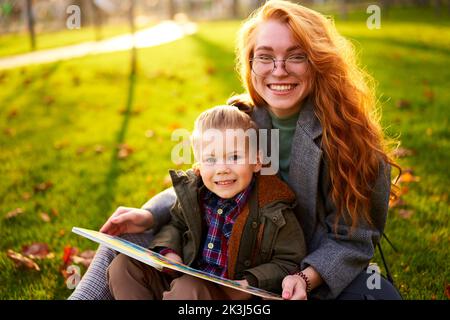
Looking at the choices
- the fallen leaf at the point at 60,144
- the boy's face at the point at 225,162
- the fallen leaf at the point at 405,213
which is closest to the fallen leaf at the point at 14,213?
the fallen leaf at the point at 60,144

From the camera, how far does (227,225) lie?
234 cm

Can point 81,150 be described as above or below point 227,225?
below

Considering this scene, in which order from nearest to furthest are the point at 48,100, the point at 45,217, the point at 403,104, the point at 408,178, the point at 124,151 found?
1. the point at 45,217
2. the point at 408,178
3. the point at 124,151
4. the point at 403,104
5. the point at 48,100

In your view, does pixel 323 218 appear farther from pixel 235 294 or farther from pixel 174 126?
pixel 174 126

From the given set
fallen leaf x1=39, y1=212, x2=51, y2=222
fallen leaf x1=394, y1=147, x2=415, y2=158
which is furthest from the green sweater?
fallen leaf x1=394, y1=147, x2=415, y2=158

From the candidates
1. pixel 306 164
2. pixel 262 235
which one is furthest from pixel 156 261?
pixel 306 164

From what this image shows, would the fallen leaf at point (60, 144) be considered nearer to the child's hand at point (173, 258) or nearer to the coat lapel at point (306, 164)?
the child's hand at point (173, 258)

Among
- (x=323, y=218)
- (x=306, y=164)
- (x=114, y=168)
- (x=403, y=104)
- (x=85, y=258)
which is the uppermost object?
(x=306, y=164)

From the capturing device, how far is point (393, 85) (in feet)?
23.1

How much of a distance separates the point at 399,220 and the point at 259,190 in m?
1.65

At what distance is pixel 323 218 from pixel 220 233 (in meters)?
0.51

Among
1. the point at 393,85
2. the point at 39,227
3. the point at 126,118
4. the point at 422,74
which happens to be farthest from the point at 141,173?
the point at 422,74

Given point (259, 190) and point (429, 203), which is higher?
point (259, 190)
